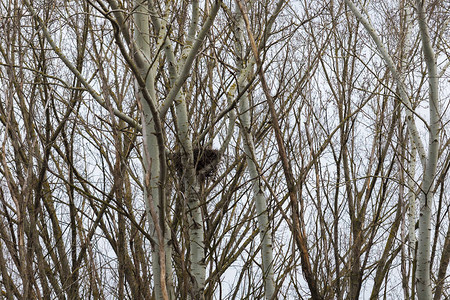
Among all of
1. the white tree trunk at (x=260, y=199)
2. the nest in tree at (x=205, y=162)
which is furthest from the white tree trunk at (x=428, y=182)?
the nest in tree at (x=205, y=162)

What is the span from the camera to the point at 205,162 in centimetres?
539

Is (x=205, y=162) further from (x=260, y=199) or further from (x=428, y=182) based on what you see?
(x=428, y=182)

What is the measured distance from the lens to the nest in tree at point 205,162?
5.19 metres

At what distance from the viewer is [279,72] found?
6805 millimetres

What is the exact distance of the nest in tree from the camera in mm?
5189

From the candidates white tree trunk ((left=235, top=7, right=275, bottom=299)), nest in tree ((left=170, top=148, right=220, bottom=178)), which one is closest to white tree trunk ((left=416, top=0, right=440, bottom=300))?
white tree trunk ((left=235, top=7, right=275, bottom=299))

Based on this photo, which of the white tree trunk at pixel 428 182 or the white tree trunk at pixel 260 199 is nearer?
the white tree trunk at pixel 428 182

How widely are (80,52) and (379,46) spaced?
4183mm

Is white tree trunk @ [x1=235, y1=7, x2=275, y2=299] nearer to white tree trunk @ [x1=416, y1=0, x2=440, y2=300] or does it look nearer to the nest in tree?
the nest in tree

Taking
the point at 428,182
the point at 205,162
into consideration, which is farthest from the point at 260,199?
the point at 428,182

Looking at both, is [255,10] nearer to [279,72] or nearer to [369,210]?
[279,72]

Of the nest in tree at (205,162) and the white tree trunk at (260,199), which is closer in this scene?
the nest in tree at (205,162)

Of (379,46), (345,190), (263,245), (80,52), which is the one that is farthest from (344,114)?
(80,52)

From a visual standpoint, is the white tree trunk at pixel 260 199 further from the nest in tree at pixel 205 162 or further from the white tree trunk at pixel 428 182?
the white tree trunk at pixel 428 182
